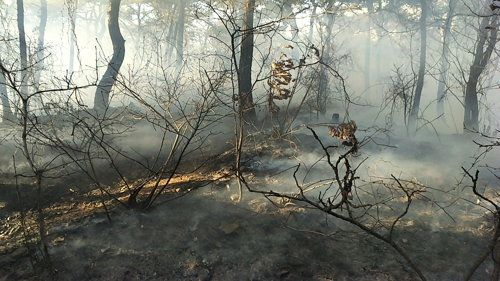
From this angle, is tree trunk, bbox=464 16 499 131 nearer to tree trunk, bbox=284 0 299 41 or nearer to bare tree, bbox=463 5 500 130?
bare tree, bbox=463 5 500 130

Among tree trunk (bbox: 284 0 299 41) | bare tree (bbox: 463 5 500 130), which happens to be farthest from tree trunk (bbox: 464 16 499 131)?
tree trunk (bbox: 284 0 299 41)

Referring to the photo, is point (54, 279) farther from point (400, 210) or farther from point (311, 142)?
point (311, 142)

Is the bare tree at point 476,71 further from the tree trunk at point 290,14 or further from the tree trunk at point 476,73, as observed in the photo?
the tree trunk at point 290,14

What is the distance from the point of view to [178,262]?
3436mm

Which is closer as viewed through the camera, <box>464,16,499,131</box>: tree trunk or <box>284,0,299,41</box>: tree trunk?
<box>284,0,299,41</box>: tree trunk

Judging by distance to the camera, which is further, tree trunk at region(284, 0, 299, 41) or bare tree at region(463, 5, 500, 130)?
bare tree at region(463, 5, 500, 130)

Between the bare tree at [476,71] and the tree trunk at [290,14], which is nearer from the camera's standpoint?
the tree trunk at [290,14]

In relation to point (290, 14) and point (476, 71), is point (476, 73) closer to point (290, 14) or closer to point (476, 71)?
point (476, 71)

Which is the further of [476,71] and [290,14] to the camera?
[476,71]

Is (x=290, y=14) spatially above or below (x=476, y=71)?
above

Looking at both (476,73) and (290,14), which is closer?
(290,14)

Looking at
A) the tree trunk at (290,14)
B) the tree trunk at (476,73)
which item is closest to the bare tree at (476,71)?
the tree trunk at (476,73)

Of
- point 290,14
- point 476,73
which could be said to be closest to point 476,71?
point 476,73

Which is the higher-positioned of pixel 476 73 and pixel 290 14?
pixel 290 14
